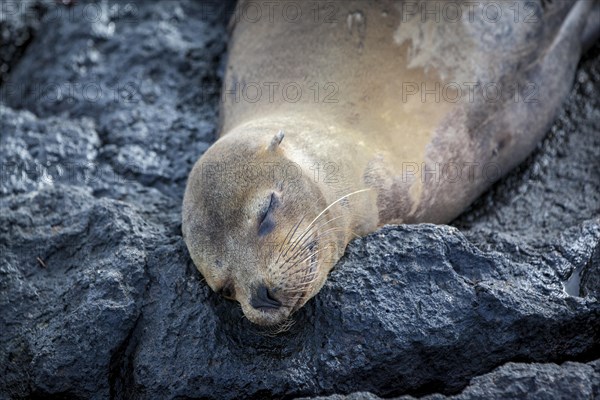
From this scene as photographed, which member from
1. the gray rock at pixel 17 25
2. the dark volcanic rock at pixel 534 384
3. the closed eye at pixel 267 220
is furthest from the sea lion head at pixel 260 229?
the gray rock at pixel 17 25

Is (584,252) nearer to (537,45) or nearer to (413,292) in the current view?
(413,292)

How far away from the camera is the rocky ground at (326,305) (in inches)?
150

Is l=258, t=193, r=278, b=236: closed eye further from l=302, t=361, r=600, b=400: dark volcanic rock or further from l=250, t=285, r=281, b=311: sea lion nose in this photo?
l=302, t=361, r=600, b=400: dark volcanic rock

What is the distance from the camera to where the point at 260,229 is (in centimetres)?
392

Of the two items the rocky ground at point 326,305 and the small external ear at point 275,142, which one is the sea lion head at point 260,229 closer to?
the small external ear at point 275,142

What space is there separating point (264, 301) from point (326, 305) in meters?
0.29

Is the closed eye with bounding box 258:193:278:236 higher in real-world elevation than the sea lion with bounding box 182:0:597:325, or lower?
lower

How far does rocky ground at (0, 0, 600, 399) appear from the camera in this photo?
380 centimetres

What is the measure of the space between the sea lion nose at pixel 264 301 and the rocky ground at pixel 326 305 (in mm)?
179

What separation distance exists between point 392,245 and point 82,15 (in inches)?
137

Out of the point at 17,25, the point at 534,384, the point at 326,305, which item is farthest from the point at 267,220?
the point at 17,25

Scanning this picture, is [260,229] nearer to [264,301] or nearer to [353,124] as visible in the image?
[264,301]

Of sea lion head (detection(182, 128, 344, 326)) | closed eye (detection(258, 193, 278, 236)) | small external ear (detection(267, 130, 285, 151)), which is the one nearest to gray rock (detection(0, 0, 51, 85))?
sea lion head (detection(182, 128, 344, 326))

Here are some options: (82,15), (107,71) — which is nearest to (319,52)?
(107,71)
